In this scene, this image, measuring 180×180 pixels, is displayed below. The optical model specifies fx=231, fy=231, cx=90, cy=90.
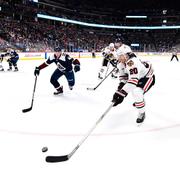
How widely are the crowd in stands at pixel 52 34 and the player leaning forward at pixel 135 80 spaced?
15.0 metres

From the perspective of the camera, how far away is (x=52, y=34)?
30.2 metres

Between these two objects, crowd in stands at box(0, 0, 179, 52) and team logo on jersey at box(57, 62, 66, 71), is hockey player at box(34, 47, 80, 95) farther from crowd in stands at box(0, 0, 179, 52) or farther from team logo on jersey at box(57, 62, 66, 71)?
crowd in stands at box(0, 0, 179, 52)

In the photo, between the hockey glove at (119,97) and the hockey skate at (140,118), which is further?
the hockey skate at (140,118)

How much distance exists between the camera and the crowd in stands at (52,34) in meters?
21.6

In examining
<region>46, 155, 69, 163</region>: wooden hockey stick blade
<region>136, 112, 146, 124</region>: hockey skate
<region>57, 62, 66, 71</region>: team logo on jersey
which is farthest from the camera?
<region>57, 62, 66, 71</region>: team logo on jersey

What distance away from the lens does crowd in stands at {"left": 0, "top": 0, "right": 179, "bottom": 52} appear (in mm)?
21627

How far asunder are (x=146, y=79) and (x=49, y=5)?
3359 centimetres

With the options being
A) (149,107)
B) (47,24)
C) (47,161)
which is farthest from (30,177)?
(47,24)

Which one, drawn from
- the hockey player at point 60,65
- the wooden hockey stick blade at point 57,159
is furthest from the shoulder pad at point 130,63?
the hockey player at point 60,65

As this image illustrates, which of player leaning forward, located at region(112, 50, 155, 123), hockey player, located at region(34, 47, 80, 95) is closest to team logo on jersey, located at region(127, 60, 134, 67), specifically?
player leaning forward, located at region(112, 50, 155, 123)

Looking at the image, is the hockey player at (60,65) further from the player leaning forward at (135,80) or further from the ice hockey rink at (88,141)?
the player leaning forward at (135,80)

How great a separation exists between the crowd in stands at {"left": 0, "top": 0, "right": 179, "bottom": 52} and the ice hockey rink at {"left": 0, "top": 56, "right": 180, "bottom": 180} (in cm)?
1396

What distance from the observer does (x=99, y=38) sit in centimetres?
3962

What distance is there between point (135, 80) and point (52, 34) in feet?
93.9
